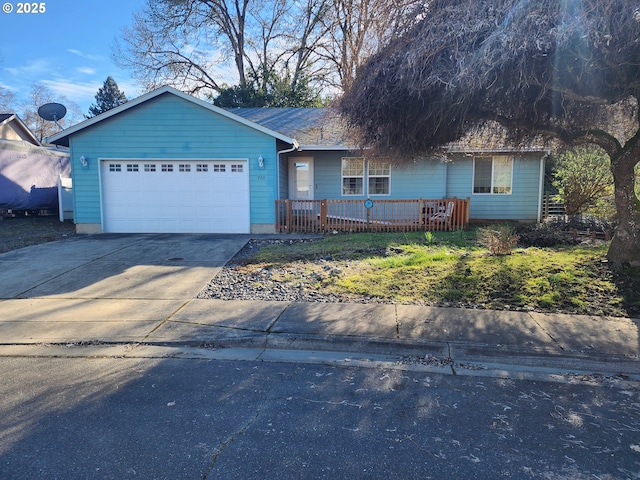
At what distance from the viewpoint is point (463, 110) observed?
21.4ft

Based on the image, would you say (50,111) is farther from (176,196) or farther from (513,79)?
(513,79)

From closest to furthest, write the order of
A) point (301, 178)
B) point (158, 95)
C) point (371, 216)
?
point (158, 95), point (371, 216), point (301, 178)

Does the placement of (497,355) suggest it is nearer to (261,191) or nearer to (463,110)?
(463,110)

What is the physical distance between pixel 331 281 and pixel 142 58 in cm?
2780

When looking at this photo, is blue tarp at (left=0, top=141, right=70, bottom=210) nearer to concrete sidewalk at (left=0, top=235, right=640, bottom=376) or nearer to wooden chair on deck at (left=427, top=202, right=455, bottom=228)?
concrete sidewalk at (left=0, top=235, right=640, bottom=376)

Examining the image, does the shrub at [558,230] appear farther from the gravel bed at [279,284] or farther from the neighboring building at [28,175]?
the neighboring building at [28,175]

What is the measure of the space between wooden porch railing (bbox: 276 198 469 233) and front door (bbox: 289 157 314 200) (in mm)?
1545

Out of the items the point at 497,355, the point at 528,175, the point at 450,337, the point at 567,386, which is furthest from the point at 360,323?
the point at 528,175

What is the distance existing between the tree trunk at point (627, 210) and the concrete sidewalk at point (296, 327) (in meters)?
2.20

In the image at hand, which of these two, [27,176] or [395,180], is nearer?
[395,180]

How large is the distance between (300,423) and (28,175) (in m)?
19.0

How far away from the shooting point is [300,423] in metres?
3.04

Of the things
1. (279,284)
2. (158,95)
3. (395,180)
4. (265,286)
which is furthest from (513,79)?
(158,95)

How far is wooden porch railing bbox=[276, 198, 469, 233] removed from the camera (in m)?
13.1
